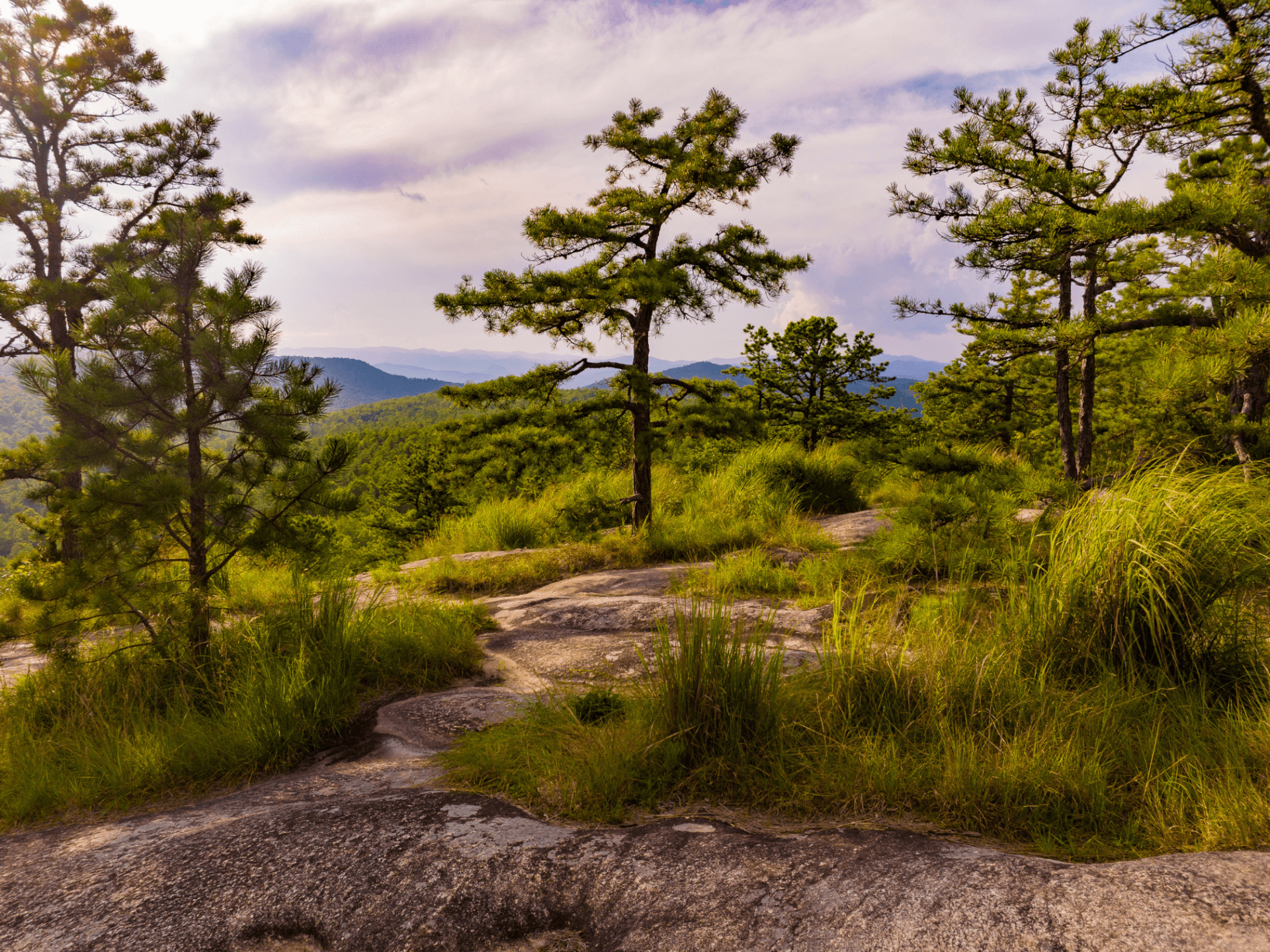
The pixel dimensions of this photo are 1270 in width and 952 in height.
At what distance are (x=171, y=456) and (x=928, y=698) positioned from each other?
4653mm

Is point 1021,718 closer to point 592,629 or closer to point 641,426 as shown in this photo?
point 592,629

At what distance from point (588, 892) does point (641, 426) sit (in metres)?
6.16

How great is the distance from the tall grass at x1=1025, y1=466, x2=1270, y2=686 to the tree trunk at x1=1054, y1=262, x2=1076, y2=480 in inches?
105

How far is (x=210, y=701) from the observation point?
362 centimetres

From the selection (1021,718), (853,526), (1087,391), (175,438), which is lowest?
(1021,718)

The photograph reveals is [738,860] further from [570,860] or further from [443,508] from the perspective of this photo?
[443,508]

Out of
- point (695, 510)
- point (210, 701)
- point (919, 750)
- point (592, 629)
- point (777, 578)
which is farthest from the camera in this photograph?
point (695, 510)

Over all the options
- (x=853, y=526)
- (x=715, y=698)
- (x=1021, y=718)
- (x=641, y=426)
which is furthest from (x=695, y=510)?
(x=1021, y=718)

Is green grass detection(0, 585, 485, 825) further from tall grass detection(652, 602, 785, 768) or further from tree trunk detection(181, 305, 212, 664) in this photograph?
tall grass detection(652, 602, 785, 768)

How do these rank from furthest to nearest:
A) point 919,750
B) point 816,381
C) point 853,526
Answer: point 816,381 → point 853,526 → point 919,750

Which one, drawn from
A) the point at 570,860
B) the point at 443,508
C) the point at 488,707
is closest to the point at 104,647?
the point at 488,707

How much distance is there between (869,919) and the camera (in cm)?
166

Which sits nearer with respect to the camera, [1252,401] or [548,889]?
[548,889]

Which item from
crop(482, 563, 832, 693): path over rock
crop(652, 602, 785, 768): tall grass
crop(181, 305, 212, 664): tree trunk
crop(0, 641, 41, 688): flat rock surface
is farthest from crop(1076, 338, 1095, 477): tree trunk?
crop(0, 641, 41, 688): flat rock surface
